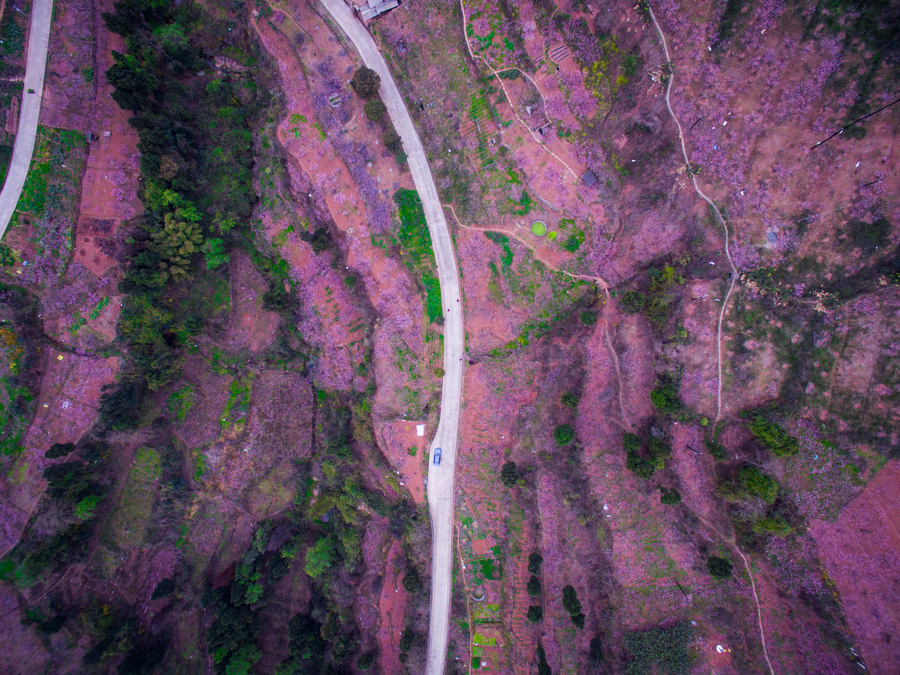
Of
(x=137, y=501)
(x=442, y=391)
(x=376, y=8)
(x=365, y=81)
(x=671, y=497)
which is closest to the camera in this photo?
(x=671, y=497)

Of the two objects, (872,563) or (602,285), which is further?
(602,285)

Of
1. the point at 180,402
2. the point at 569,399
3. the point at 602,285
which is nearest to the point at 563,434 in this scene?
the point at 569,399

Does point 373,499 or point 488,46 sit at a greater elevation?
point 488,46

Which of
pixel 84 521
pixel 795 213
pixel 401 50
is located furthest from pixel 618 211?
pixel 84 521

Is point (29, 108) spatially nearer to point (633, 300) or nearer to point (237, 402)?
point (237, 402)

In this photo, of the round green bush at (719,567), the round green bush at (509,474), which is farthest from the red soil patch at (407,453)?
the round green bush at (719,567)

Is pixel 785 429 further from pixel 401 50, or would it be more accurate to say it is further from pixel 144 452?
pixel 144 452

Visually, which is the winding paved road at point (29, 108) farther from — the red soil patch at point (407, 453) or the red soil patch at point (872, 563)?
the red soil patch at point (872, 563)
